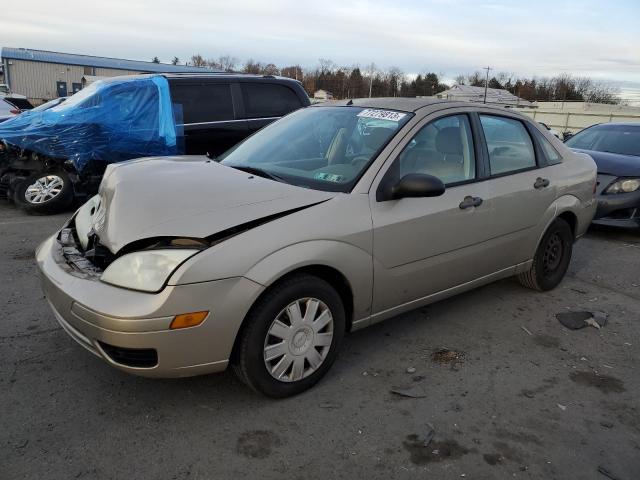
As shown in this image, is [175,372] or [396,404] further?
[396,404]

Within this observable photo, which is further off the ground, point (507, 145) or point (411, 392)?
point (507, 145)

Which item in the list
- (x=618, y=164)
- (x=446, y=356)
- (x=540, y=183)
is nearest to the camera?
(x=446, y=356)

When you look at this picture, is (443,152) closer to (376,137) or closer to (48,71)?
(376,137)

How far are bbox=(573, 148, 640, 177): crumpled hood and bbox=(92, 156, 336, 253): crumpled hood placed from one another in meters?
5.72

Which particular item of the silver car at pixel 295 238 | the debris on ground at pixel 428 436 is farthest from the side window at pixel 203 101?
the debris on ground at pixel 428 436

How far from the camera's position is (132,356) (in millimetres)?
2604

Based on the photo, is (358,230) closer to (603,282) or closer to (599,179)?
(603,282)

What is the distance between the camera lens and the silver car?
102 inches

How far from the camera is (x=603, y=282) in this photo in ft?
17.8

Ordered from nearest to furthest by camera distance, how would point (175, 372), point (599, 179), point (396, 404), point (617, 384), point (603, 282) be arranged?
point (175, 372), point (396, 404), point (617, 384), point (603, 282), point (599, 179)

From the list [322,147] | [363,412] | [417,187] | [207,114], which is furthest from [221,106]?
[363,412]

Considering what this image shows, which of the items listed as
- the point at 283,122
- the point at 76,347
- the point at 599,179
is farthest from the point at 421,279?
the point at 599,179

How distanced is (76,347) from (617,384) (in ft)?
11.5

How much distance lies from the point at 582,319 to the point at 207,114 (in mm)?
5260
